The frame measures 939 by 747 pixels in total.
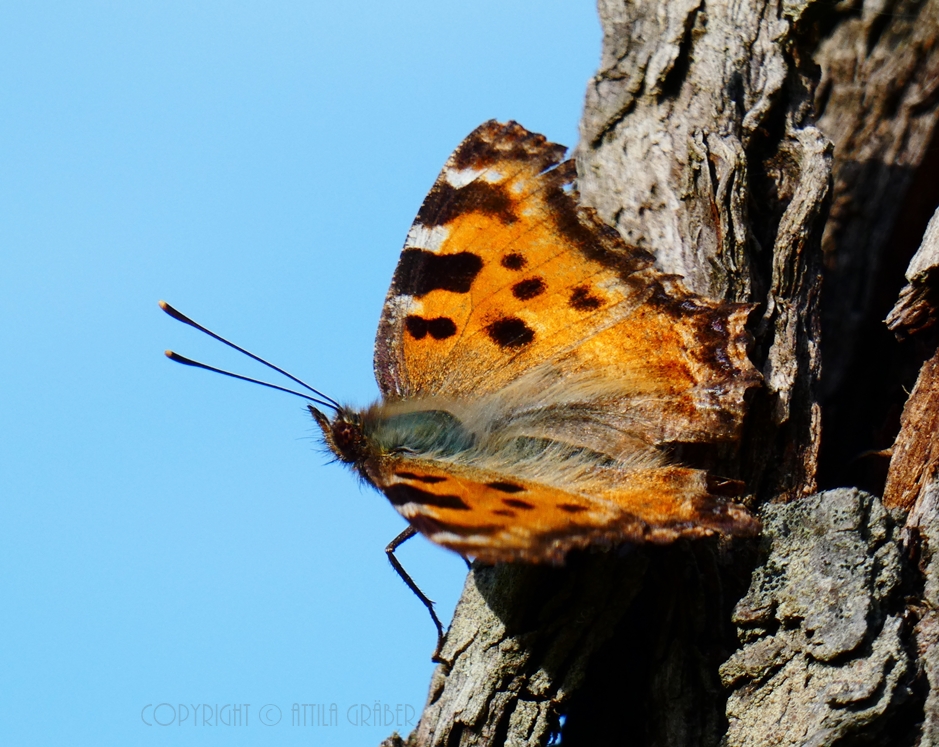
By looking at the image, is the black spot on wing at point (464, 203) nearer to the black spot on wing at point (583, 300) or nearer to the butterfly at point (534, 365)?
the butterfly at point (534, 365)

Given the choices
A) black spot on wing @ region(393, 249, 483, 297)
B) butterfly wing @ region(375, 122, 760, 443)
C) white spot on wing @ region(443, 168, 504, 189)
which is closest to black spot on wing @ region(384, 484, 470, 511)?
butterfly wing @ region(375, 122, 760, 443)

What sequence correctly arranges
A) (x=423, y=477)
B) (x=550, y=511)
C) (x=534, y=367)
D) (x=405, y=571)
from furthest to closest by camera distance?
1. (x=534, y=367)
2. (x=405, y=571)
3. (x=423, y=477)
4. (x=550, y=511)

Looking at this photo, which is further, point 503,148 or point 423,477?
point 503,148

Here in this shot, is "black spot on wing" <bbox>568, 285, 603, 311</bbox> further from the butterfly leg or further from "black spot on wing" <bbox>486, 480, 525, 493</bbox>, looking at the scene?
the butterfly leg

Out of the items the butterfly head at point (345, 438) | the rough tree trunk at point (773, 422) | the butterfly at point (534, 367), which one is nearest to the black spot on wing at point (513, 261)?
the butterfly at point (534, 367)

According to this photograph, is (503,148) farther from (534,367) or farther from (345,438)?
(345,438)

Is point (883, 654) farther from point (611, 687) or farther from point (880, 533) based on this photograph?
point (611, 687)

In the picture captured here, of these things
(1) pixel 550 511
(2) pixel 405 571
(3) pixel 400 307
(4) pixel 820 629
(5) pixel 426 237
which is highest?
(5) pixel 426 237

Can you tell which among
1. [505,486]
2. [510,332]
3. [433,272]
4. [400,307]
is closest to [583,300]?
[510,332]
